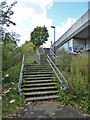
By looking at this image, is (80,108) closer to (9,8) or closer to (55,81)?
(55,81)

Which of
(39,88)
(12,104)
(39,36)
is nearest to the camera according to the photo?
(12,104)

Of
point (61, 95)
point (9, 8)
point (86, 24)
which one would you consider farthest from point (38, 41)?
point (61, 95)

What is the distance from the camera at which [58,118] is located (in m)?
2.66

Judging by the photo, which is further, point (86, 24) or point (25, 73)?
point (86, 24)

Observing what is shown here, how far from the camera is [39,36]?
28.8 meters

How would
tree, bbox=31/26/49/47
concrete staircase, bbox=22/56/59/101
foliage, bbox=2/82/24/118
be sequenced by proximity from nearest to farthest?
foliage, bbox=2/82/24/118, concrete staircase, bbox=22/56/59/101, tree, bbox=31/26/49/47

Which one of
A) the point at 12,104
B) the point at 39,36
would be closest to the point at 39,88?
the point at 12,104

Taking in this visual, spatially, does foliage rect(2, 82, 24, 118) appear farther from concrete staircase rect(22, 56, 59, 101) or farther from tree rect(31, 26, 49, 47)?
tree rect(31, 26, 49, 47)

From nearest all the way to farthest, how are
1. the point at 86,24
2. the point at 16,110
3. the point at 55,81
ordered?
1. the point at 16,110
2. the point at 55,81
3. the point at 86,24

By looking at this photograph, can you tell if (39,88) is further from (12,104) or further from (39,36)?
(39,36)

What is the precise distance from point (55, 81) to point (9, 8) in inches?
180

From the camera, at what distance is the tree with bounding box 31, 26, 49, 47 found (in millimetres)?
28344

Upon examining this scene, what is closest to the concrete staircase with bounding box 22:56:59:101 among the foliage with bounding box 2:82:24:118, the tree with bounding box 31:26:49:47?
the foliage with bounding box 2:82:24:118

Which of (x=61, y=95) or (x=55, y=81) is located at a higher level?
(x=55, y=81)
